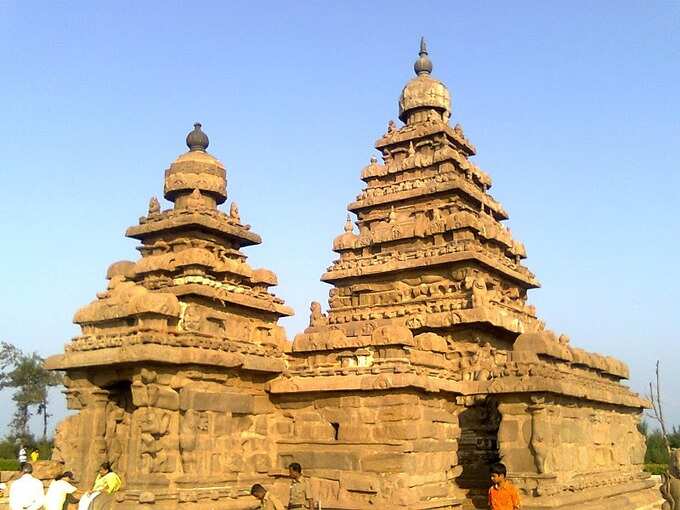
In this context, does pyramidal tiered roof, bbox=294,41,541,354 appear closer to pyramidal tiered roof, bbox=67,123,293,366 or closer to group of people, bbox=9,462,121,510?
pyramidal tiered roof, bbox=67,123,293,366

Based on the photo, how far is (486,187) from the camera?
2477 cm

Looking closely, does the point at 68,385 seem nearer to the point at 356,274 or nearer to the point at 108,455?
the point at 108,455

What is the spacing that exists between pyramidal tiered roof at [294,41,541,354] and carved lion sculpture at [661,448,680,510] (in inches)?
287

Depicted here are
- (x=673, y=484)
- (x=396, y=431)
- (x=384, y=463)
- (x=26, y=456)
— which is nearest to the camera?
(x=673, y=484)

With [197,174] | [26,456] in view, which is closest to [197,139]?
[197,174]

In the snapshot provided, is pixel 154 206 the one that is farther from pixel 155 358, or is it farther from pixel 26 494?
pixel 26 494

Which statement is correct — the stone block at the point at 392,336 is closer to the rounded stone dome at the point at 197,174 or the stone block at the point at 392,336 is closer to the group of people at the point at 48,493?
the group of people at the point at 48,493

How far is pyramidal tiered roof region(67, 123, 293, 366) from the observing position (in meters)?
14.3

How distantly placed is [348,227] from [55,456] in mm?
12412

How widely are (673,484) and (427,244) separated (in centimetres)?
1156

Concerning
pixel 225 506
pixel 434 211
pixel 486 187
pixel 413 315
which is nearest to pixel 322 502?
pixel 225 506

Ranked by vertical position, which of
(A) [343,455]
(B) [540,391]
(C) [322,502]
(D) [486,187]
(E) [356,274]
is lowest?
(C) [322,502]

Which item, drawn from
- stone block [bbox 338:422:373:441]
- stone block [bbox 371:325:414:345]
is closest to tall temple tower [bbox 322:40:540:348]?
stone block [bbox 371:325:414:345]

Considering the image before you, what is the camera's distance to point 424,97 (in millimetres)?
25062
